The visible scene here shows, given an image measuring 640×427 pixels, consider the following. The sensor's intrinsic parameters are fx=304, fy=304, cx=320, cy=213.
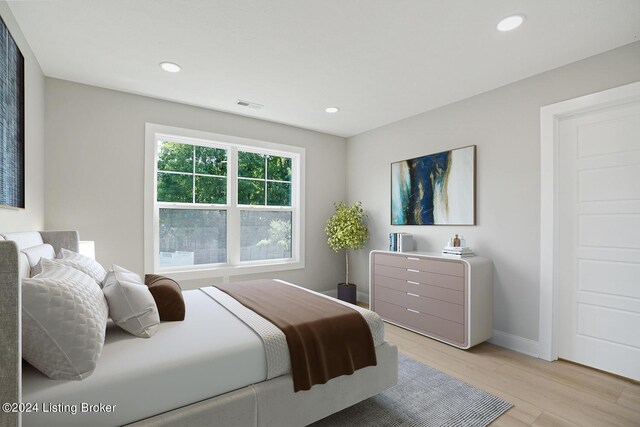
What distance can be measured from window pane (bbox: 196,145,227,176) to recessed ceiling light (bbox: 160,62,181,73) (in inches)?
44.4

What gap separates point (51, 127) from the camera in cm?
281

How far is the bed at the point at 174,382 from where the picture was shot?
895mm

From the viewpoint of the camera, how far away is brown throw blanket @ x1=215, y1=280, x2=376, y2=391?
1.59 m

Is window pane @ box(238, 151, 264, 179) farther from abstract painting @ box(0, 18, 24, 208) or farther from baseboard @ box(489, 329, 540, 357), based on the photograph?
baseboard @ box(489, 329, 540, 357)

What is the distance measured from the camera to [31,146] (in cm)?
239

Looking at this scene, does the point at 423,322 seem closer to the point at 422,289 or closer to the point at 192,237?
the point at 422,289

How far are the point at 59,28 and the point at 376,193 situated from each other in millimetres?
3576

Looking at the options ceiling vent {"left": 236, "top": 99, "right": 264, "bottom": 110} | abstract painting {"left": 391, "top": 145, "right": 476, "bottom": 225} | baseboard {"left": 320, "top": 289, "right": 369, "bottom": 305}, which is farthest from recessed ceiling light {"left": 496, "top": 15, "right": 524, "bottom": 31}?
baseboard {"left": 320, "top": 289, "right": 369, "bottom": 305}

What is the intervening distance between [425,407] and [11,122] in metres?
3.22

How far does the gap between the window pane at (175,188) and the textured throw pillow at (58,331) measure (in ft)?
7.79

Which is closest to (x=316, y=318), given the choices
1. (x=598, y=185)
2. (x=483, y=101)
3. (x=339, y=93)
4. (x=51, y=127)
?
(x=339, y=93)

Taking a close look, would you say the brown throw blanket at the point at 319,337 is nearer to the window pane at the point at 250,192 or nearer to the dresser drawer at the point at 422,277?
the dresser drawer at the point at 422,277

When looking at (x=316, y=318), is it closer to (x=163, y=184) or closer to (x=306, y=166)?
(x=163, y=184)

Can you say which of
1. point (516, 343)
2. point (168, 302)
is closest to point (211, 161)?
point (168, 302)
